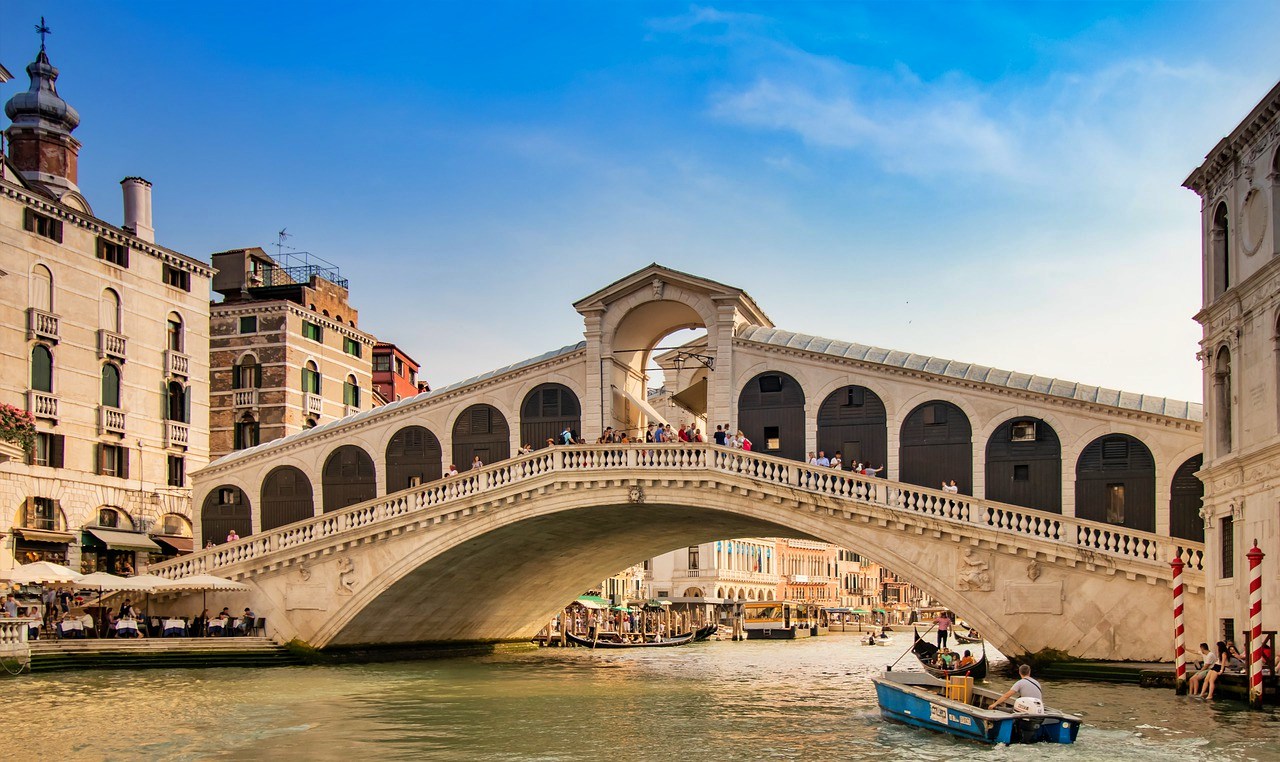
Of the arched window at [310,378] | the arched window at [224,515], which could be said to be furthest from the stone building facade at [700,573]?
the arched window at [224,515]

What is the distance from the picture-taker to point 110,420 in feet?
124

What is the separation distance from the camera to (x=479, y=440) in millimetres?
37094

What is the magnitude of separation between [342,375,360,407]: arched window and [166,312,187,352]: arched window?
31.6ft

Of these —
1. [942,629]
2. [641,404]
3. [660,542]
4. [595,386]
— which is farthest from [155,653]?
[942,629]

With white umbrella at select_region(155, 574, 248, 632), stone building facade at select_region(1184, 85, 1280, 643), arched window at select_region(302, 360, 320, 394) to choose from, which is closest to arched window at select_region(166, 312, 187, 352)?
arched window at select_region(302, 360, 320, 394)

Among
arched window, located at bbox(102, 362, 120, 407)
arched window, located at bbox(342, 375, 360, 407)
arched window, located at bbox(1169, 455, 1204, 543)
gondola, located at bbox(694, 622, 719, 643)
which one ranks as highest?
arched window, located at bbox(342, 375, 360, 407)

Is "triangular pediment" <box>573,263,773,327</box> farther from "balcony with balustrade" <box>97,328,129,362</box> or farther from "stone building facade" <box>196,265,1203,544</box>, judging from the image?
"balcony with balustrade" <box>97,328,129,362</box>

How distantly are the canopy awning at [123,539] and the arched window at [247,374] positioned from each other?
8.84 meters

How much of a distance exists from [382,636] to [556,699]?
39.9 ft

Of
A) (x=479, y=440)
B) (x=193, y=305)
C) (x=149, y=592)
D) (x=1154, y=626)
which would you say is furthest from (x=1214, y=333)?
(x=193, y=305)

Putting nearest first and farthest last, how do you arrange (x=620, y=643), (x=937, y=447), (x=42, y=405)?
(x=937, y=447) → (x=42, y=405) → (x=620, y=643)

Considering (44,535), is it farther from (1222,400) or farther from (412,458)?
(1222,400)

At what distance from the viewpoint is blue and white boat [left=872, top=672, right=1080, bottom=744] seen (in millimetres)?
18391

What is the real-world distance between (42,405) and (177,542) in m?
6.63
